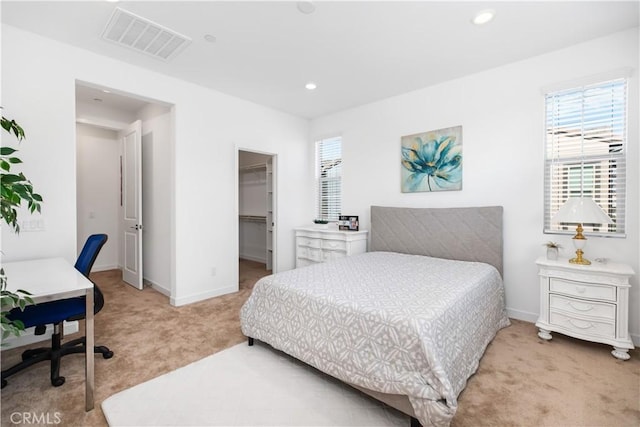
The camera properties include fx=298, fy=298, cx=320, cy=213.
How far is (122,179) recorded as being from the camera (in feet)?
15.4

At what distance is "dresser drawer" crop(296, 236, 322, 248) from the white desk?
112 inches

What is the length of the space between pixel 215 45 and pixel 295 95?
141cm

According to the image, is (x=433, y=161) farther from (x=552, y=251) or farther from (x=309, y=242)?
(x=309, y=242)

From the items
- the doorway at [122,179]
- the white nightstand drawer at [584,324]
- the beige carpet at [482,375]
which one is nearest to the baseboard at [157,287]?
the doorway at [122,179]

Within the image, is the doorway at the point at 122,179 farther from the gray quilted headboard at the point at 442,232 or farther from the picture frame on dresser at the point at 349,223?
the gray quilted headboard at the point at 442,232

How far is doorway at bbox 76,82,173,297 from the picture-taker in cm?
389

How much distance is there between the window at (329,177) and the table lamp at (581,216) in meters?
2.84

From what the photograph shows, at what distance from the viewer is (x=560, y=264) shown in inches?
99.7

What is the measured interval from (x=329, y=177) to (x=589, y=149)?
319 cm

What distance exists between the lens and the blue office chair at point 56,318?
6.17ft

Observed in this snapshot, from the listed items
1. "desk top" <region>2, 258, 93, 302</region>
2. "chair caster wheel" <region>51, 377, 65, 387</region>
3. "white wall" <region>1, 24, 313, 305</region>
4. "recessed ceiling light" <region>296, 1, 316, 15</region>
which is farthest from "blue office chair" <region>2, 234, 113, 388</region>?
"recessed ceiling light" <region>296, 1, 316, 15</region>

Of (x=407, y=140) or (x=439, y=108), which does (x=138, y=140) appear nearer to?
(x=407, y=140)

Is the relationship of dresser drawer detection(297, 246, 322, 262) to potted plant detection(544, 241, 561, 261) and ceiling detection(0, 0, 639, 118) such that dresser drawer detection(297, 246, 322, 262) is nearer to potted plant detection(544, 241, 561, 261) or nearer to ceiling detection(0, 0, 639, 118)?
ceiling detection(0, 0, 639, 118)

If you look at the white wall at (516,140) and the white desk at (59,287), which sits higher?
the white wall at (516,140)
